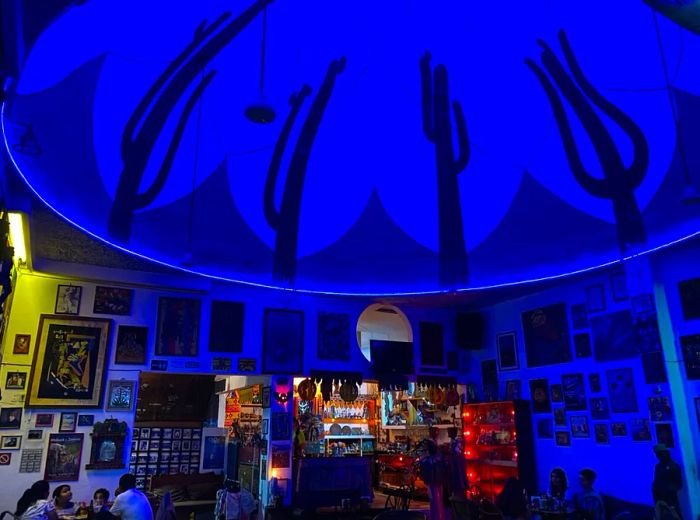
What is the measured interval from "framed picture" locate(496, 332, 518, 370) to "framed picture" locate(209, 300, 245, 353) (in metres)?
5.92

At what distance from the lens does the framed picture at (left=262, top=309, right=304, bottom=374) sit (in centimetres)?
1122

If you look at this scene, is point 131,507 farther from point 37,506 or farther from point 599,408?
point 599,408

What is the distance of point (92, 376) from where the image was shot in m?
9.61

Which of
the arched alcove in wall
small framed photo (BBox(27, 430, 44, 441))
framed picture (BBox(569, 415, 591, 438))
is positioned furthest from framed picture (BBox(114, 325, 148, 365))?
framed picture (BBox(569, 415, 591, 438))

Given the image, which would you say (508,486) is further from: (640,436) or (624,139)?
(624,139)

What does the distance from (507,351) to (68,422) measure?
29.6 feet

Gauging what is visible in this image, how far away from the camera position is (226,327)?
432 inches

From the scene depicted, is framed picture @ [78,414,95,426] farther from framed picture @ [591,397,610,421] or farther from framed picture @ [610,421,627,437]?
framed picture @ [610,421,627,437]

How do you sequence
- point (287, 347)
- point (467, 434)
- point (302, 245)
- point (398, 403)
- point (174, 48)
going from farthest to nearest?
point (398, 403) < point (467, 434) < point (287, 347) < point (302, 245) < point (174, 48)

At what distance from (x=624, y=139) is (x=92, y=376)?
9.54 m

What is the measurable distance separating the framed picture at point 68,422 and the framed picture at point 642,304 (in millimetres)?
9938

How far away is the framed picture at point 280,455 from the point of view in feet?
35.3

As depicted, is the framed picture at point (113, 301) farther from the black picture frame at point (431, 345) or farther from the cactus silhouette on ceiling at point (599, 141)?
the cactus silhouette on ceiling at point (599, 141)

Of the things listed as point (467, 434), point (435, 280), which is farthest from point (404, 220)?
point (467, 434)
